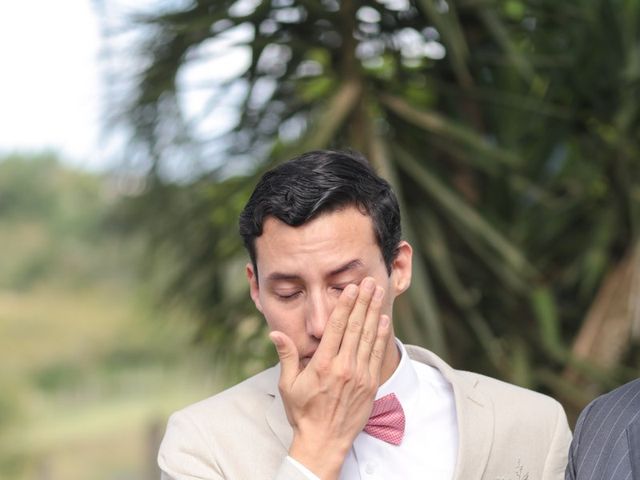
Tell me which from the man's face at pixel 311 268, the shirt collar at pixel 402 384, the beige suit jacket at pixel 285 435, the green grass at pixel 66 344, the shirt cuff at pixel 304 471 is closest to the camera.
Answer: the shirt cuff at pixel 304 471

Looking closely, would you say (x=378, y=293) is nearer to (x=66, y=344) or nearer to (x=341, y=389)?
(x=341, y=389)

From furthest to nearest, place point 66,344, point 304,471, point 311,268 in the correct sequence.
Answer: point 66,344 → point 311,268 → point 304,471

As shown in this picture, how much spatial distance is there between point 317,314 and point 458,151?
3.06 meters

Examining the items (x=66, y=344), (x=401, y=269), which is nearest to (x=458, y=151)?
(x=401, y=269)

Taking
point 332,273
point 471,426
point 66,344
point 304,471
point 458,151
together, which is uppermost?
point 332,273

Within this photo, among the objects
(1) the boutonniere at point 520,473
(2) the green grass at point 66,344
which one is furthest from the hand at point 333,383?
(2) the green grass at point 66,344

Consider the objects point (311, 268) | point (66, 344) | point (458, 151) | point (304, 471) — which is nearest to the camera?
point (304, 471)

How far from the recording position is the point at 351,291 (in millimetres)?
2041

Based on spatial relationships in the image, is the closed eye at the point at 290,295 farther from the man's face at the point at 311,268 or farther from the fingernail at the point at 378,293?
the fingernail at the point at 378,293

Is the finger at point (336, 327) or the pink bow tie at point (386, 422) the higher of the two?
the finger at point (336, 327)

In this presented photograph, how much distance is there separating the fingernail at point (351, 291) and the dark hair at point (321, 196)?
179 millimetres

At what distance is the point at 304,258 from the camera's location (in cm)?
212

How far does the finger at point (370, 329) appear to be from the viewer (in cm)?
204

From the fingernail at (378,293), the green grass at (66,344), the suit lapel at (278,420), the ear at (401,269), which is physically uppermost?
the fingernail at (378,293)
